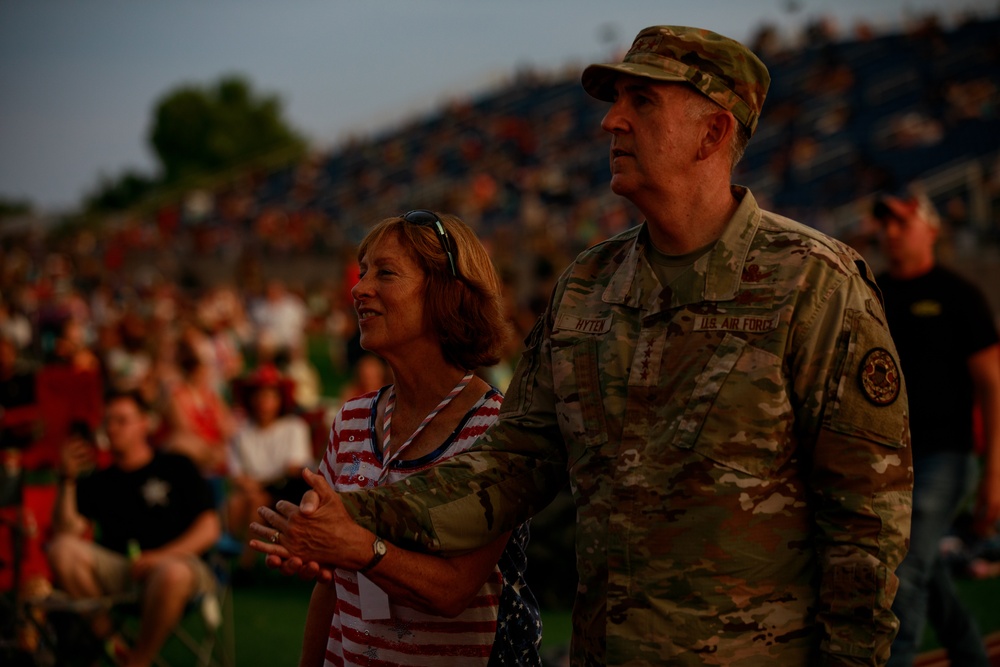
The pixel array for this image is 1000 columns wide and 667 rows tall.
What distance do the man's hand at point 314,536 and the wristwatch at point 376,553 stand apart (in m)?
0.01

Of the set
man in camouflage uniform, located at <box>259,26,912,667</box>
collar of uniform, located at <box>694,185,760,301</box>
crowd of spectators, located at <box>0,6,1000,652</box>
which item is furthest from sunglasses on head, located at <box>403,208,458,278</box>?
crowd of spectators, located at <box>0,6,1000,652</box>

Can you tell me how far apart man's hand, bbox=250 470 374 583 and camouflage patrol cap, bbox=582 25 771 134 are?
1.02 meters

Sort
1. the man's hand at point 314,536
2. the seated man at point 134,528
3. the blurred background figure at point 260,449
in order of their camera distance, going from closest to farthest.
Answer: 1. the man's hand at point 314,536
2. the seated man at point 134,528
3. the blurred background figure at point 260,449

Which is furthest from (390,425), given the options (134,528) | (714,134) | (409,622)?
(134,528)

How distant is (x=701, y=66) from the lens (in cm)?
226

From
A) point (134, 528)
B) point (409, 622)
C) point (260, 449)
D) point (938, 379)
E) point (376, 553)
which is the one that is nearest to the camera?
point (376, 553)

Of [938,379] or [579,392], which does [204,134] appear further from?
[579,392]

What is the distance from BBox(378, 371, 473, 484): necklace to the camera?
2.67m

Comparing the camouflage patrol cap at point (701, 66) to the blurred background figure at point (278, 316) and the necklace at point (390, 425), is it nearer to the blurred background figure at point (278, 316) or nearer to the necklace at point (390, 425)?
the necklace at point (390, 425)

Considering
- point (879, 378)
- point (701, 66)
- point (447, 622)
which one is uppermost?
point (701, 66)

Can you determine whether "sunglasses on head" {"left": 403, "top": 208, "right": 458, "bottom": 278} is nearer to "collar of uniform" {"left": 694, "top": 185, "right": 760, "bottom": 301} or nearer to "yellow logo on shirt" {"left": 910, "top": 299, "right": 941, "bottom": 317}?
"collar of uniform" {"left": 694, "top": 185, "right": 760, "bottom": 301}

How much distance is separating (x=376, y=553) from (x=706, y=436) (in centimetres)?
68

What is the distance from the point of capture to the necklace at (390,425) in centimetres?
267

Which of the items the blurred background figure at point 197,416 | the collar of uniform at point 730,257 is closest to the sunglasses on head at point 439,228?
the collar of uniform at point 730,257
